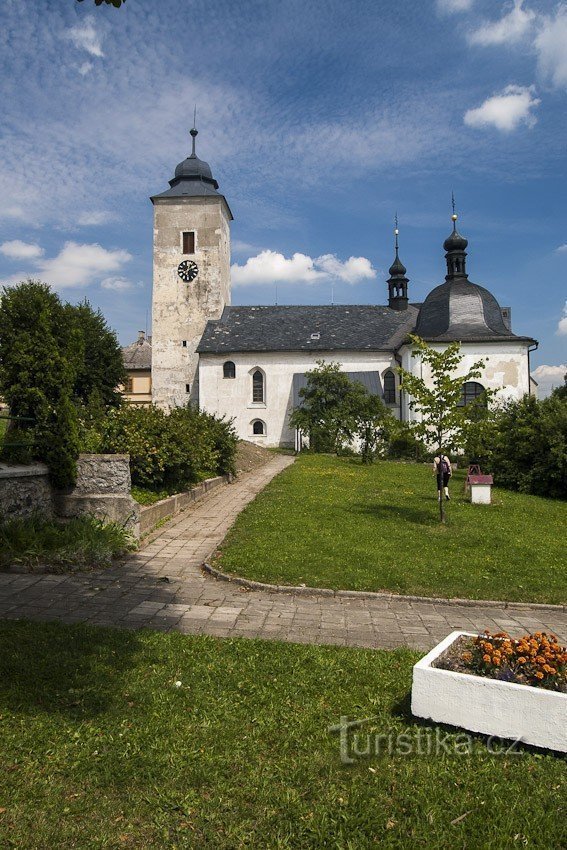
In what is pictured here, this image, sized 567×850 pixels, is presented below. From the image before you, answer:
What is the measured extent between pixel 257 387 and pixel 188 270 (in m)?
9.90

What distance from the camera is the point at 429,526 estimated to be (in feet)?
37.4

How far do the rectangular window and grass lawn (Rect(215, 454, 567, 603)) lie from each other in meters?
29.0

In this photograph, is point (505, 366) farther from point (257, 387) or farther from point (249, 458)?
point (249, 458)

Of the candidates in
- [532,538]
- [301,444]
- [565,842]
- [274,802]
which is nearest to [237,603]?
[274,802]

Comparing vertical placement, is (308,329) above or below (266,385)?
above

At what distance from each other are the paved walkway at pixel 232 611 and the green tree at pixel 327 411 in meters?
22.0

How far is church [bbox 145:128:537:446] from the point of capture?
3428 centimetres

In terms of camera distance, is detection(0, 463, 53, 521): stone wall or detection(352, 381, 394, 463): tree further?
detection(352, 381, 394, 463): tree

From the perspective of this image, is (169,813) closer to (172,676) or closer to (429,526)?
(172,676)

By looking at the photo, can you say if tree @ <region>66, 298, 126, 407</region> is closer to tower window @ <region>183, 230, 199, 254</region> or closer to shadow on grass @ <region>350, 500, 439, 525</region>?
tower window @ <region>183, 230, 199, 254</region>

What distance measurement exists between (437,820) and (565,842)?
0.60 m

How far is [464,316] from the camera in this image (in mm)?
34250

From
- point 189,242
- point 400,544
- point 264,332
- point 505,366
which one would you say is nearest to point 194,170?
point 189,242

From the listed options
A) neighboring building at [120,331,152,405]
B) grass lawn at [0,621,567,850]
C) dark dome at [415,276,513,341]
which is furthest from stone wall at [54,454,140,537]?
neighboring building at [120,331,152,405]
